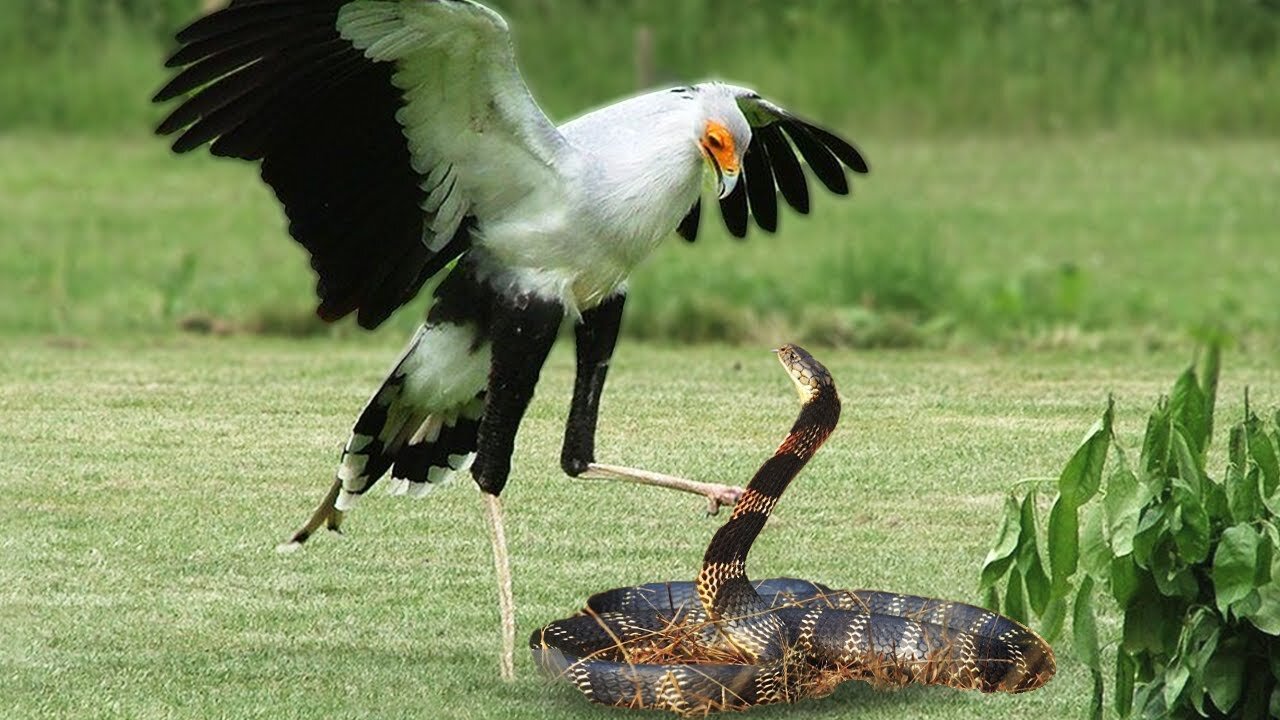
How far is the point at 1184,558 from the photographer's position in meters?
4.17

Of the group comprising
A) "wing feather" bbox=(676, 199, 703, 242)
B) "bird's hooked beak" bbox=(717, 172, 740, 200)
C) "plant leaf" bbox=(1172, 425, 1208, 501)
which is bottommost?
"plant leaf" bbox=(1172, 425, 1208, 501)

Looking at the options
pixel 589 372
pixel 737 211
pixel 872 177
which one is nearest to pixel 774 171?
pixel 737 211

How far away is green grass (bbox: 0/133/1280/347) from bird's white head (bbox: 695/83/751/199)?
3.95 metres

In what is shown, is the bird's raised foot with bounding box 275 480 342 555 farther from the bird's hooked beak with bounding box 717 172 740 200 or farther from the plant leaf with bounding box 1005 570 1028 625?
the plant leaf with bounding box 1005 570 1028 625

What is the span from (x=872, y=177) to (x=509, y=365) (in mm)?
8588

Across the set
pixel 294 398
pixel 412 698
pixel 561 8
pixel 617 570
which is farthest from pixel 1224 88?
pixel 412 698

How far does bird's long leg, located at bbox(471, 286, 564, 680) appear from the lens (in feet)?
17.0

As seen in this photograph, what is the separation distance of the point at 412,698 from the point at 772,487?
0.95 m

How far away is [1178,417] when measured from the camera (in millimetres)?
4164

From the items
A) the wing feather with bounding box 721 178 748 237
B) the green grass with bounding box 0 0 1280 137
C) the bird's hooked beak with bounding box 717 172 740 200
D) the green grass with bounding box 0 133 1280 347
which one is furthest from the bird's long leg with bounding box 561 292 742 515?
the green grass with bounding box 0 0 1280 137

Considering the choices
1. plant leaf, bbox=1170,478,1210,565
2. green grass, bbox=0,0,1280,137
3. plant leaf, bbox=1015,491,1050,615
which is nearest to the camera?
plant leaf, bbox=1170,478,1210,565

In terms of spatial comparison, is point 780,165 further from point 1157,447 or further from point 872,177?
point 872,177

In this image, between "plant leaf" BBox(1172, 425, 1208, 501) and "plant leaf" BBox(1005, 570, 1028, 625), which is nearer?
"plant leaf" BBox(1172, 425, 1208, 501)

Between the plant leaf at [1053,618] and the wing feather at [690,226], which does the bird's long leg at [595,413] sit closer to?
the wing feather at [690,226]
